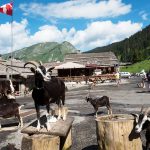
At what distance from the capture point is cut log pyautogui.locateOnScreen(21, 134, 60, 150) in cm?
1061

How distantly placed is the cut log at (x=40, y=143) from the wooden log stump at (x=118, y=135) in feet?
4.55

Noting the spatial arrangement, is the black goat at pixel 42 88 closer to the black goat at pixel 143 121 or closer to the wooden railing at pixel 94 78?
the black goat at pixel 143 121

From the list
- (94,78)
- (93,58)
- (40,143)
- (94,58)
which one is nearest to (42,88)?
(40,143)

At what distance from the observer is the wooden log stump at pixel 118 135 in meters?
10.6

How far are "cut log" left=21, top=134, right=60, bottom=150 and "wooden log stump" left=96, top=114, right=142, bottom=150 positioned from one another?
54.6 inches

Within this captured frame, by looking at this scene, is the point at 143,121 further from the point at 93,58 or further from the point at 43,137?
the point at 93,58

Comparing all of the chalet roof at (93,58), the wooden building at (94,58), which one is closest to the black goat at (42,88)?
the wooden building at (94,58)

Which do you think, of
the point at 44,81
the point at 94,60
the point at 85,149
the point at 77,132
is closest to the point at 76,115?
the point at 77,132

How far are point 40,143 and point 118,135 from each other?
2.24 m

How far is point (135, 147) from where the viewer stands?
10.8m

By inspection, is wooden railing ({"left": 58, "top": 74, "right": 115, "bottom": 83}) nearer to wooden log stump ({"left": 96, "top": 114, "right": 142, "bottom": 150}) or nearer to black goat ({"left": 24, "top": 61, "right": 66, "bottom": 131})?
black goat ({"left": 24, "top": 61, "right": 66, "bottom": 131})

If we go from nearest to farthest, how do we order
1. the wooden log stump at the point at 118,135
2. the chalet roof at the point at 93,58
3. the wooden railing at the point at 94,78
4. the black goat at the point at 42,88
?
the wooden log stump at the point at 118,135
the black goat at the point at 42,88
the wooden railing at the point at 94,78
the chalet roof at the point at 93,58

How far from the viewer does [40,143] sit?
10.6 metres

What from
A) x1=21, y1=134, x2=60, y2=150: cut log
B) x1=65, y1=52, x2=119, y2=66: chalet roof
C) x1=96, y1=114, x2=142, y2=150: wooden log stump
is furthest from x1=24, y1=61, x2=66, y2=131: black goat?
x1=65, y1=52, x2=119, y2=66: chalet roof
